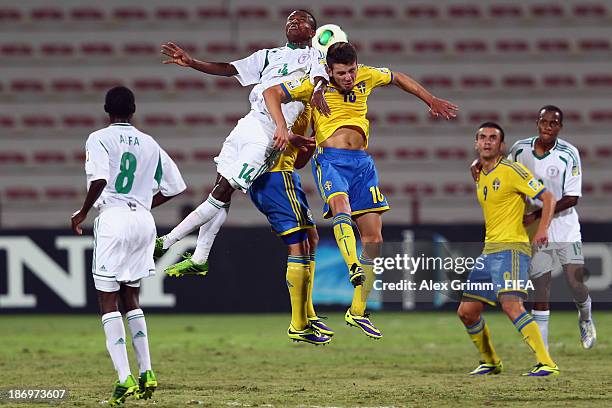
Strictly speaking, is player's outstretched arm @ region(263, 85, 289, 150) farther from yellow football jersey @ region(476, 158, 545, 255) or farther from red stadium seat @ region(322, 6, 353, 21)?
red stadium seat @ region(322, 6, 353, 21)

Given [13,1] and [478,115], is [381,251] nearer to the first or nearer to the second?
[478,115]

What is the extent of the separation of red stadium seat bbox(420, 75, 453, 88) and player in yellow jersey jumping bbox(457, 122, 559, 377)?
1172 cm

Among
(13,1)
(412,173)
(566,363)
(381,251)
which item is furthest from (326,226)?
(13,1)

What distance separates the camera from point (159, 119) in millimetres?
20766

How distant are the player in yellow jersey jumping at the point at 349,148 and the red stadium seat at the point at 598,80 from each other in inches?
518

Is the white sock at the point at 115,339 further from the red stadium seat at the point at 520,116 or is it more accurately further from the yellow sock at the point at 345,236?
the red stadium seat at the point at 520,116

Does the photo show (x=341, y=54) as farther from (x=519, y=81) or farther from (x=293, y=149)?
(x=519, y=81)

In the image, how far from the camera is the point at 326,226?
16.1 m

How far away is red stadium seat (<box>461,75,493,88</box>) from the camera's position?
21.3 meters

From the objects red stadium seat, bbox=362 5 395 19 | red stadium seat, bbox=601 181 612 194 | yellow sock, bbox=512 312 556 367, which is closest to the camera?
yellow sock, bbox=512 312 556 367

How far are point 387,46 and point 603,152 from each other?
471 centimetres

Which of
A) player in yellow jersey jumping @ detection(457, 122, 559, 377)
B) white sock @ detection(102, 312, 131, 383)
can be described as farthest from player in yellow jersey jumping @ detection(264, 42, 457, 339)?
white sock @ detection(102, 312, 131, 383)

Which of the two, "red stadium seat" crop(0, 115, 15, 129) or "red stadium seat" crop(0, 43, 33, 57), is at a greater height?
"red stadium seat" crop(0, 43, 33, 57)

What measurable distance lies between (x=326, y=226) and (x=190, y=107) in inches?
A: 240
